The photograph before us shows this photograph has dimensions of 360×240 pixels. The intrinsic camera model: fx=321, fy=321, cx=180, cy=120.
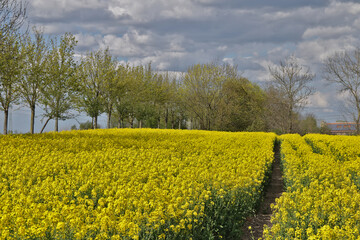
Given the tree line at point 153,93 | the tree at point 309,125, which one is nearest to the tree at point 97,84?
the tree line at point 153,93

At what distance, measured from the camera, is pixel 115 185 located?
22.4 ft

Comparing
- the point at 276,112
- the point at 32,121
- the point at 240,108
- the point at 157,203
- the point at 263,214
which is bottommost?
the point at 263,214

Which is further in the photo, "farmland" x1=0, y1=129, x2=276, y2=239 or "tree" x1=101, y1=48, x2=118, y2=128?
"tree" x1=101, y1=48, x2=118, y2=128

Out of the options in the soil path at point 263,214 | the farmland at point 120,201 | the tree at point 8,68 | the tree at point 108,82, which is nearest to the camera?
the farmland at point 120,201

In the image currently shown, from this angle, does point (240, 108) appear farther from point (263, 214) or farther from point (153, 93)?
point (263, 214)

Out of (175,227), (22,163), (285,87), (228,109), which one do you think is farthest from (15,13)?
(285,87)

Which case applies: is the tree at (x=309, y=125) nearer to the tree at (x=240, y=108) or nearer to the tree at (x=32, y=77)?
the tree at (x=240, y=108)

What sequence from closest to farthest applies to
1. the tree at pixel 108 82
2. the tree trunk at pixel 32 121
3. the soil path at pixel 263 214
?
1. the soil path at pixel 263 214
2. the tree trunk at pixel 32 121
3. the tree at pixel 108 82

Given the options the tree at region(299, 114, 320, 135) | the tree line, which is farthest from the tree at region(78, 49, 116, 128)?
the tree at region(299, 114, 320, 135)

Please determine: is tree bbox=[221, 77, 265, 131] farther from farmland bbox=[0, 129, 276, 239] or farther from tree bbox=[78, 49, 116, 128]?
farmland bbox=[0, 129, 276, 239]

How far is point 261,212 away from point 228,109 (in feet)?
116

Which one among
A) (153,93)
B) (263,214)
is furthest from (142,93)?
(263,214)

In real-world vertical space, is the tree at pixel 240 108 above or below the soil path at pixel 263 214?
above

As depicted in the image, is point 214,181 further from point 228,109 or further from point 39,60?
point 228,109
